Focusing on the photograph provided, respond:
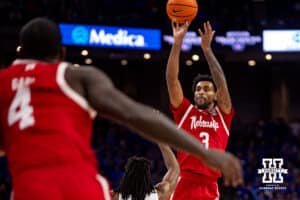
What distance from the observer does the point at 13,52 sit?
20609mm

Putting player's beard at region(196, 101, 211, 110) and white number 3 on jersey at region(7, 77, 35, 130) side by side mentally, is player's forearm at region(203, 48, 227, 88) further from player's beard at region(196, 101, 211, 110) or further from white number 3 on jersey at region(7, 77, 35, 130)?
white number 3 on jersey at region(7, 77, 35, 130)

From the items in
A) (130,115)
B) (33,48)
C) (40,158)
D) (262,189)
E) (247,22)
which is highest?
(247,22)

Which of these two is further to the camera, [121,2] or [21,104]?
[121,2]

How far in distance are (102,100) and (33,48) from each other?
1.38ft

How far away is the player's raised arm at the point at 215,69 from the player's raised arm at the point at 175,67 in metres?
0.19

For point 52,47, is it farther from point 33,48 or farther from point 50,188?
point 50,188

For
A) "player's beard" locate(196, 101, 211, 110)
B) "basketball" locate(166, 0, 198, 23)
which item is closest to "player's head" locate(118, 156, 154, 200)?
"player's beard" locate(196, 101, 211, 110)

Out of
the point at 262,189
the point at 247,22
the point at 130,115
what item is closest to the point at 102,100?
the point at 130,115

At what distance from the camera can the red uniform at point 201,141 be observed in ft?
17.6

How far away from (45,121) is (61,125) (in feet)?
0.21

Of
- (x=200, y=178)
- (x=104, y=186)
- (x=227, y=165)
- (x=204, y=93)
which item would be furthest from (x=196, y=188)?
(x=227, y=165)

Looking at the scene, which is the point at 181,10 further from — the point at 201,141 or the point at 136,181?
the point at 136,181

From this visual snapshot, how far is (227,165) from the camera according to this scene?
8.01ft

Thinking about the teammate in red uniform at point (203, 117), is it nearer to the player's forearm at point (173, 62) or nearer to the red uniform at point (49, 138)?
the player's forearm at point (173, 62)
